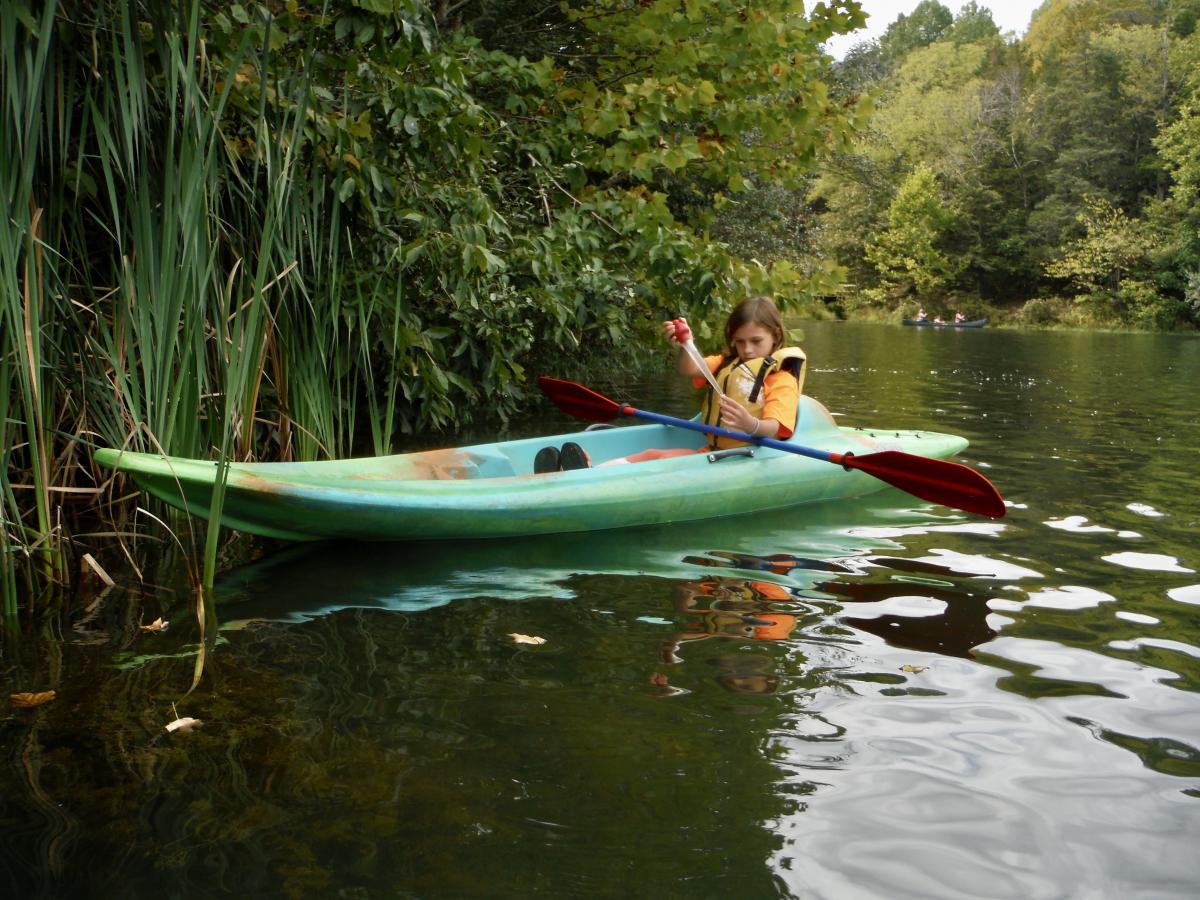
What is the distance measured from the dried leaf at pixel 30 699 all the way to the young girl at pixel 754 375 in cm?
335

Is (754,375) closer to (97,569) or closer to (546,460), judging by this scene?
(546,460)

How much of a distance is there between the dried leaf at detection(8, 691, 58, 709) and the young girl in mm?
3354

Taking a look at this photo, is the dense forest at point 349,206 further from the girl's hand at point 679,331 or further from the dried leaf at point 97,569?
the girl's hand at point 679,331

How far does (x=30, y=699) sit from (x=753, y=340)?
389 cm

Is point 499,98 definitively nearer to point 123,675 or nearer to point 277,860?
point 123,675

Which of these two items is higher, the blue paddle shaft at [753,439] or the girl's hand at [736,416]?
the girl's hand at [736,416]

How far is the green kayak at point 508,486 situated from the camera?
4.01 m

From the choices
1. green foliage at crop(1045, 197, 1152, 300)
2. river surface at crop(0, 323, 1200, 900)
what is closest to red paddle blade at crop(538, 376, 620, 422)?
river surface at crop(0, 323, 1200, 900)

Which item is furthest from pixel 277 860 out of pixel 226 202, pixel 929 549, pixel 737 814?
pixel 929 549

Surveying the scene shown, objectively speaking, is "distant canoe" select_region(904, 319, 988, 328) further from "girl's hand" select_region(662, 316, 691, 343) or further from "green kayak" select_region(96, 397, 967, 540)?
"girl's hand" select_region(662, 316, 691, 343)

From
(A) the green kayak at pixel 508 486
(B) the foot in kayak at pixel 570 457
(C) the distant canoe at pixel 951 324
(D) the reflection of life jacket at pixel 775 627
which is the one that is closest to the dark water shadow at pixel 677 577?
(D) the reflection of life jacket at pixel 775 627

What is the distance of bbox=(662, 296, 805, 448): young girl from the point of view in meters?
5.54

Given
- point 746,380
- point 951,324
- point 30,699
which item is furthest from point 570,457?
point 951,324

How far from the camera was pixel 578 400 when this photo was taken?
6.62 m
